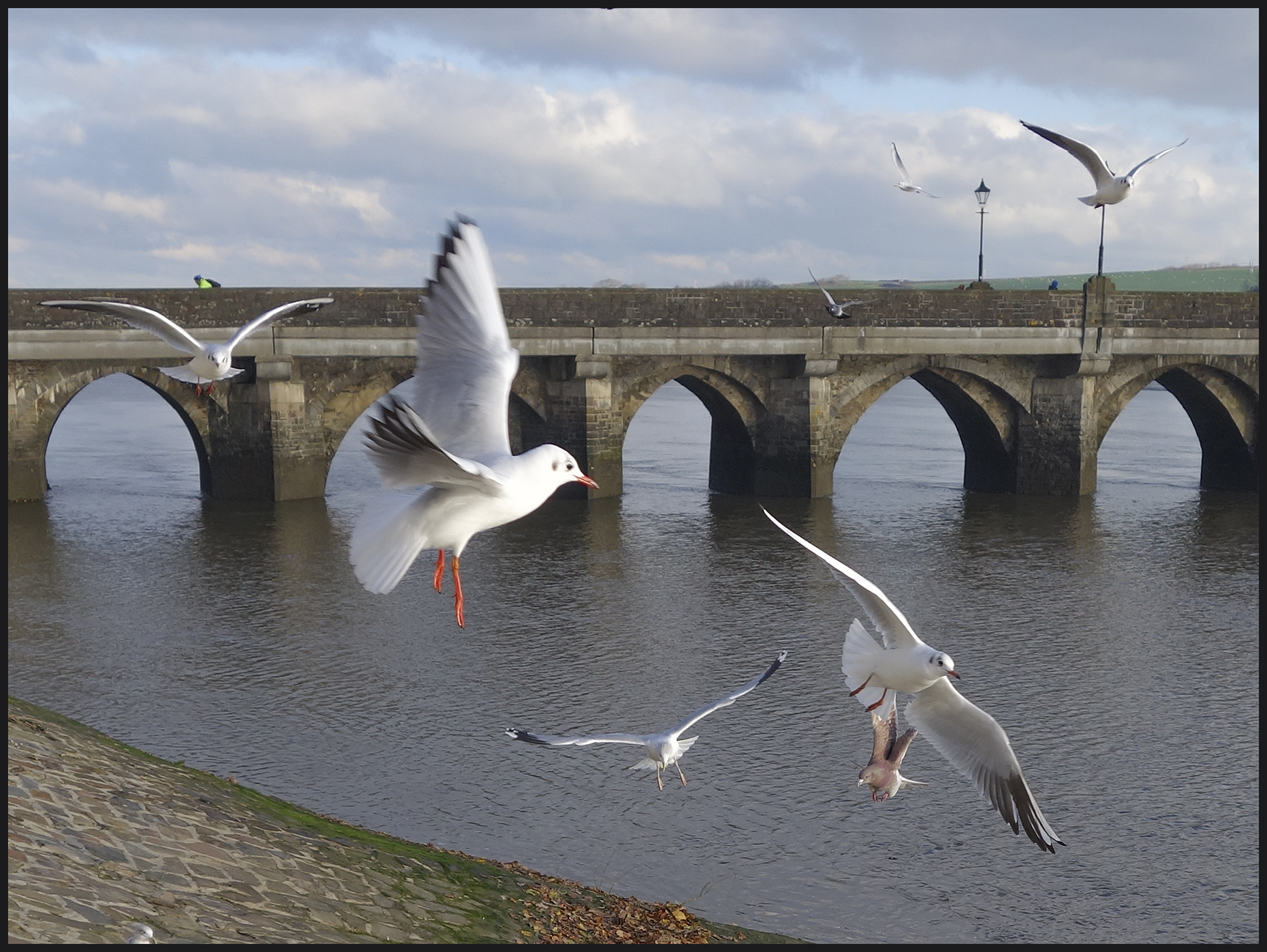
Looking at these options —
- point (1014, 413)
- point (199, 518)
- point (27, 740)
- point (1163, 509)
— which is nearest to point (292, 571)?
point (199, 518)

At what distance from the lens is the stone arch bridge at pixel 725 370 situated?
33.8 m

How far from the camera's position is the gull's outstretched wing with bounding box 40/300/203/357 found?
31.1ft

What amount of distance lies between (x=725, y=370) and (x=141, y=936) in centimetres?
3041

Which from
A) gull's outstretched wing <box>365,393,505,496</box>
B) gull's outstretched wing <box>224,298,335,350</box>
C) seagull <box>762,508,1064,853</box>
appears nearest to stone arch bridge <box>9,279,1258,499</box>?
gull's outstretched wing <box>224,298,335,350</box>

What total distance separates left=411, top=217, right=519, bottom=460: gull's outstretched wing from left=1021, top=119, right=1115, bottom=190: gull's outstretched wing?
660 cm

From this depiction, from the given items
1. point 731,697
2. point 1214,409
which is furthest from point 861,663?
point 1214,409

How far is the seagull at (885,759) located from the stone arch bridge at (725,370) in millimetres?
25030

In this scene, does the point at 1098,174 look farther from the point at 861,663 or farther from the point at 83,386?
the point at 83,386

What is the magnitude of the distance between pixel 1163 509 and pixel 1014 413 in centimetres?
513

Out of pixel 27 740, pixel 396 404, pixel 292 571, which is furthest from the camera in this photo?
pixel 292 571

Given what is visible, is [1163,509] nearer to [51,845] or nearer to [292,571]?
[292,571]

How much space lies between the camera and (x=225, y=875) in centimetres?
1050

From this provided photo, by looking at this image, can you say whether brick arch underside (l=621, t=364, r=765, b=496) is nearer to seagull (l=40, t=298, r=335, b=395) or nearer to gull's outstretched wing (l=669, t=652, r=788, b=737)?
seagull (l=40, t=298, r=335, b=395)

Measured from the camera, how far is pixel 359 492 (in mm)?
39219
